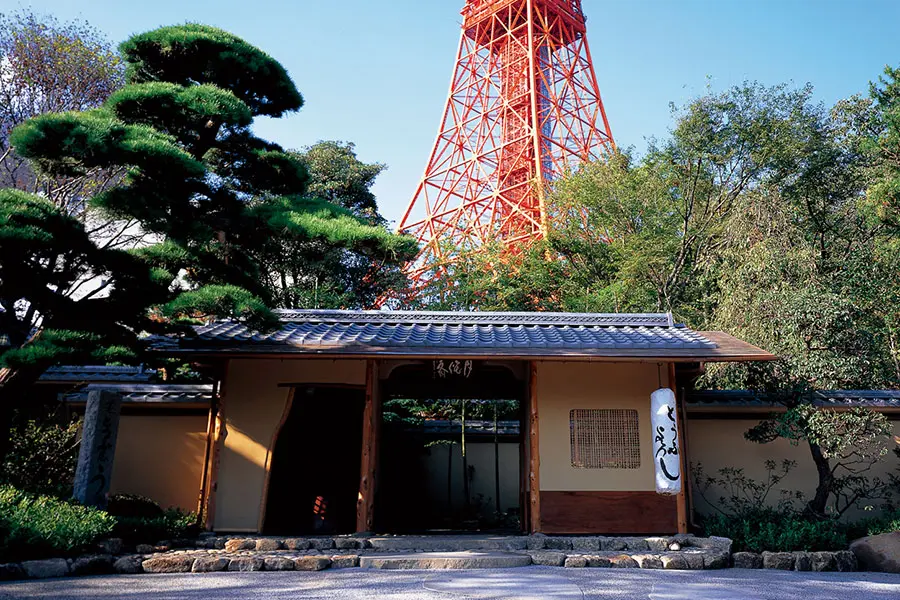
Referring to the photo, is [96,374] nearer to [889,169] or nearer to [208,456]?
[208,456]

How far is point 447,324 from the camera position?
26.4ft

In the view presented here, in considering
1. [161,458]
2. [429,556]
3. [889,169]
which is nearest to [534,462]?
[429,556]

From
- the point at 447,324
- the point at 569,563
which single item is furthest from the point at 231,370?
the point at 569,563

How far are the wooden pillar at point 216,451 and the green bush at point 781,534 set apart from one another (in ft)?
17.8

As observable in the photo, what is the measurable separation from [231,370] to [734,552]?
18.7 ft

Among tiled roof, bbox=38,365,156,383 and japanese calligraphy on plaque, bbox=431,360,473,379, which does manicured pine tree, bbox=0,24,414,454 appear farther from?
tiled roof, bbox=38,365,156,383

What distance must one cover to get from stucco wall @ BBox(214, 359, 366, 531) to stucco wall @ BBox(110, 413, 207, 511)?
0.89 meters

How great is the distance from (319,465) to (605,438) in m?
4.61

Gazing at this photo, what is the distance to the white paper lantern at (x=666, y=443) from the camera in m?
6.23

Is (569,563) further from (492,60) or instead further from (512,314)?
(492,60)

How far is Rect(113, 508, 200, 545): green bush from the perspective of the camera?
5988 millimetres

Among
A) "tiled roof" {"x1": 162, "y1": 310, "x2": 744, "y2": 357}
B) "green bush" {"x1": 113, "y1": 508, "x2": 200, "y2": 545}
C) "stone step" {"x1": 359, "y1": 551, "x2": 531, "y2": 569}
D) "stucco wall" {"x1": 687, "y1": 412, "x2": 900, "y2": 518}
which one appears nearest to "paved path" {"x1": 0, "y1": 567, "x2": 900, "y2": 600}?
"stone step" {"x1": 359, "y1": 551, "x2": 531, "y2": 569}

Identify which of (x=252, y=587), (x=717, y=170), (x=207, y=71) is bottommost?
(x=252, y=587)

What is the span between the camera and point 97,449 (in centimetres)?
640
